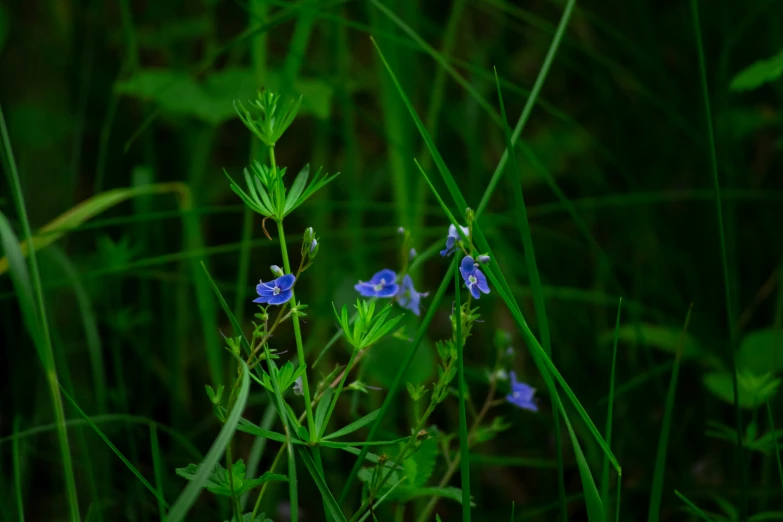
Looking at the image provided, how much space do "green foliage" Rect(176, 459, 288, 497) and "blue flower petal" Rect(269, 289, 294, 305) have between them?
0.61 ft

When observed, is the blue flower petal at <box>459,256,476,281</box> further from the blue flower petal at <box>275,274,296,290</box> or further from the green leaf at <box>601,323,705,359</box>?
the green leaf at <box>601,323,705,359</box>

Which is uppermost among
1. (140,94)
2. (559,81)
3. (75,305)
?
(140,94)

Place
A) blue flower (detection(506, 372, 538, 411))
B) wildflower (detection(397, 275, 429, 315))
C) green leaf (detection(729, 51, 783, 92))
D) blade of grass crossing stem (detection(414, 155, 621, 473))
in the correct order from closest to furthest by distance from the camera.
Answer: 1. blade of grass crossing stem (detection(414, 155, 621, 473))
2. wildflower (detection(397, 275, 429, 315))
3. blue flower (detection(506, 372, 538, 411))
4. green leaf (detection(729, 51, 783, 92))

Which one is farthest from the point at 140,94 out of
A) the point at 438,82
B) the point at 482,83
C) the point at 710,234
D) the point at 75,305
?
the point at 710,234

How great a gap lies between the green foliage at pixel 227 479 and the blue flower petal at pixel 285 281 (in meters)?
0.20

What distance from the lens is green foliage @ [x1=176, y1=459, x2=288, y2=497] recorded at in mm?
799

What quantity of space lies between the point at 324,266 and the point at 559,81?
4.63ft

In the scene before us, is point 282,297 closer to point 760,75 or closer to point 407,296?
point 407,296

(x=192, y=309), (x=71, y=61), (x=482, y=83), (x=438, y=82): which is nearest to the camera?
(x=438, y=82)

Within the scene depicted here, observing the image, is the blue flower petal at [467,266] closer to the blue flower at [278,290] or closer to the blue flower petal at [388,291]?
the blue flower petal at [388,291]

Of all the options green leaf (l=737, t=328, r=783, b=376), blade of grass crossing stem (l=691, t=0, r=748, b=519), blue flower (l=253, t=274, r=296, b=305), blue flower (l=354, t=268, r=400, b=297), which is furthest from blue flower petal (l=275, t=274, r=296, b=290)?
green leaf (l=737, t=328, r=783, b=376)

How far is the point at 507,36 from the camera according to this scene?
9.46 feet

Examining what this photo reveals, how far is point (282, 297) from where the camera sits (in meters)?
0.79

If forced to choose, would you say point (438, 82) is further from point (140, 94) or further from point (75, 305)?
point (75, 305)
